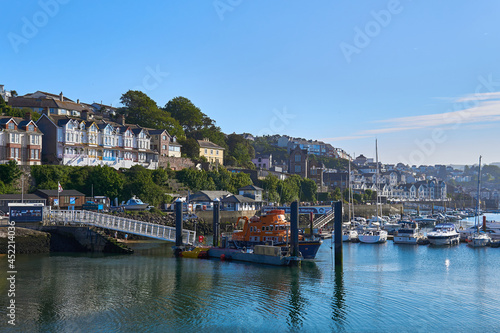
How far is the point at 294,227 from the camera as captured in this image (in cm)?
3903

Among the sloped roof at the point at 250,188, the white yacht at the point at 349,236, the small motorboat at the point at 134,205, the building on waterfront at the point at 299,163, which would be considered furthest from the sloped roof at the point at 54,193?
the building on waterfront at the point at 299,163

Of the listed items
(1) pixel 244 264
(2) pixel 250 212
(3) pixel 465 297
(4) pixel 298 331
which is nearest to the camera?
(4) pixel 298 331

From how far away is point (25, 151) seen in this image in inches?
2714

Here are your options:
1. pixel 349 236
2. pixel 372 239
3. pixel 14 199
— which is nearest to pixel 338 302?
pixel 372 239

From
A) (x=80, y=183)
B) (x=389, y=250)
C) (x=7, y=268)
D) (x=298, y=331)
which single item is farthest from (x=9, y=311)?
(x=80, y=183)

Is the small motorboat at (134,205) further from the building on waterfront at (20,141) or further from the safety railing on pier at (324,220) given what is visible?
the safety railing on pier at (324,220)

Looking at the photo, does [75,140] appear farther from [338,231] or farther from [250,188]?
[338,231]

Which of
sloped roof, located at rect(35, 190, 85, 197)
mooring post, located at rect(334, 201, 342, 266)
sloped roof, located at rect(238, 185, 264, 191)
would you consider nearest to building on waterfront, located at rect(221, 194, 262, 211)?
sloped roof, located at rect(238, 185, 264, 191)

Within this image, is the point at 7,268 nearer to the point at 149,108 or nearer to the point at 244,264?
the point at 244,264

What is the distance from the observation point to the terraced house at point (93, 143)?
241 ft

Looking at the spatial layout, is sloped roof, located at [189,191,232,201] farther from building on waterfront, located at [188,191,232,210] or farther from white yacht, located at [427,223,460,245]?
white yacht, located at [427,223,460,245]

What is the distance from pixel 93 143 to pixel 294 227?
48.6 meters

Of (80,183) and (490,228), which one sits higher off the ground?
(80,183)

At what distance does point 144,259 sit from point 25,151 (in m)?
34.7
